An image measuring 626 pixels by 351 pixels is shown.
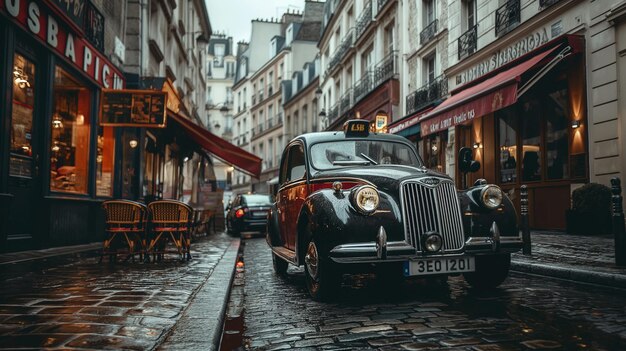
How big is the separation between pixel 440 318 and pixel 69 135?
28.0 feet

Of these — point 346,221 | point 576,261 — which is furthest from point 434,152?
point 346,221

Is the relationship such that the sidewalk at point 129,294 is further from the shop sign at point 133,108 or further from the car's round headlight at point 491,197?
the shop sign at point 133,108

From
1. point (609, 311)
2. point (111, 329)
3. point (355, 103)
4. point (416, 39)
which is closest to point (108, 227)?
point (111, 329)

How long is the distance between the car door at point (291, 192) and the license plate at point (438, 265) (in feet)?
4.90

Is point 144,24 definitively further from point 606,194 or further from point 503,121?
point 606,194

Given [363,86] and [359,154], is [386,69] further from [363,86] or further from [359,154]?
[359,154]

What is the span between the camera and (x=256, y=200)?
644 inches

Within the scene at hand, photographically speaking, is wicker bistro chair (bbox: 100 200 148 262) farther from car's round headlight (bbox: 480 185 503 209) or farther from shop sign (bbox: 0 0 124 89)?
car's round headlight (bbox: 480 185 503 209)

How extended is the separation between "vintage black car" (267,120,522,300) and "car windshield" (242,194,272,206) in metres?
11.0

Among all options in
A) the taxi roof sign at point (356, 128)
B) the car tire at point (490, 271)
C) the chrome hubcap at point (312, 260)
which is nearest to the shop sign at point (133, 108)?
the taxi roof sign at point (356, 128)

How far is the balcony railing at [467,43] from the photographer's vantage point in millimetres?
14641

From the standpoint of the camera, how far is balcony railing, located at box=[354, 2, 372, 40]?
77.4ft

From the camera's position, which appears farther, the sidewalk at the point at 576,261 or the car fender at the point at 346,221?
the sidewalk at the point at 576,261

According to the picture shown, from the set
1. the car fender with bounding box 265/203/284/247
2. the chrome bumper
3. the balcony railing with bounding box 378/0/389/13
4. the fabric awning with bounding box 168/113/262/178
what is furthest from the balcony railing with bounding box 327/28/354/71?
the chrome bumper
